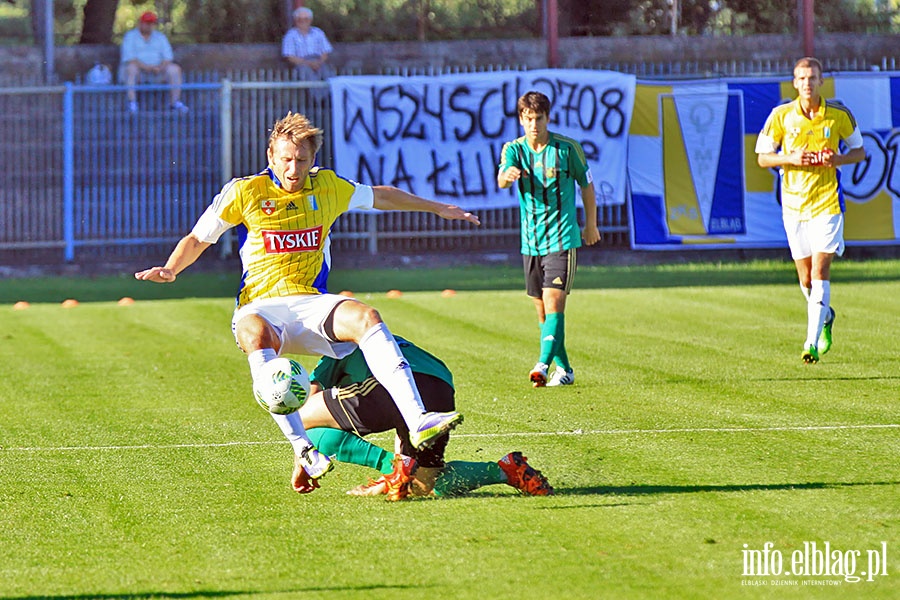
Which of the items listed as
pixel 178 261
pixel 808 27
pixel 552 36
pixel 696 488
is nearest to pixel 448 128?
pixel 552 36

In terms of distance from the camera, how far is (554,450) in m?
7.70

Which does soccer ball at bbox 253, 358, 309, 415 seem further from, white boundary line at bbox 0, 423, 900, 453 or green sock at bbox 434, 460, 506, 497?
white boundary line at bbox 0, 423, 900, 453

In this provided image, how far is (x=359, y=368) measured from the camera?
22.5ft

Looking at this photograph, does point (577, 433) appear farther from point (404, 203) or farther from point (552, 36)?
point (552, 36)

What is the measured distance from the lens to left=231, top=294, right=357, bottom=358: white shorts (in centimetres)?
677

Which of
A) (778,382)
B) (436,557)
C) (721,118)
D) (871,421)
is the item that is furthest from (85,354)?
(721,118)

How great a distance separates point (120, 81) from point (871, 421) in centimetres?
1730

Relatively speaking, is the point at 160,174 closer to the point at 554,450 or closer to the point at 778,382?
the point at 778,382

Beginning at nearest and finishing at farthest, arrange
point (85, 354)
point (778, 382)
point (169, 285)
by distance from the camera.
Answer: point (778, 382), point (85, 354), point (169, 285)

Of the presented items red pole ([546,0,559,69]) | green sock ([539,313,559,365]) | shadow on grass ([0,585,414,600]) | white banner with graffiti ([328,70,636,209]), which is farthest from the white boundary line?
red pole ([546,0,559,69])

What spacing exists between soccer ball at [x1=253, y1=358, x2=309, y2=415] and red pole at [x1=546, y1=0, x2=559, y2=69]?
18.8 metres

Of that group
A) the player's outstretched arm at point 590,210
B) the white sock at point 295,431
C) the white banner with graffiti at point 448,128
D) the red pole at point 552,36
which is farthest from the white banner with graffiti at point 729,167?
the white sock at point 295,431

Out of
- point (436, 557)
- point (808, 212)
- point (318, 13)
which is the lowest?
point (436, 557)

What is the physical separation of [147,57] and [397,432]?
17.7 metres
